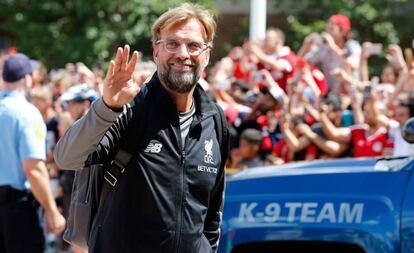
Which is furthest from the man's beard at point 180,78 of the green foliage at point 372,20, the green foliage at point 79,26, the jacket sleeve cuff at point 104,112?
the green foliage at point 372,20

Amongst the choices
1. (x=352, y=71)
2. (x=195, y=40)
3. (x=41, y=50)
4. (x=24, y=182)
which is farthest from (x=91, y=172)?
(x=41, y=50)

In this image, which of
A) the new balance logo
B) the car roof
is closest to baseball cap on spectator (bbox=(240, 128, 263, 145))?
the car roof

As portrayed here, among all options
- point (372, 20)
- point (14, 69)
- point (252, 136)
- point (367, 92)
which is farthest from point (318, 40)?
point (372, 20)

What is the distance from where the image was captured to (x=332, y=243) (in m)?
5.14

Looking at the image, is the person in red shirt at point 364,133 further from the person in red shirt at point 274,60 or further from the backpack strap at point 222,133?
the backpack strap at point 222,133

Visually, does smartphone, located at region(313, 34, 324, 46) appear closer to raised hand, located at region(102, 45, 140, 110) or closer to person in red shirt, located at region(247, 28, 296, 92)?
person in red shirt, located at region(247, 28, 296, 92)

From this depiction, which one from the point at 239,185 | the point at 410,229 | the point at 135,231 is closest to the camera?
the point at 135,231

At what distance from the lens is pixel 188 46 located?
3977 millimetres

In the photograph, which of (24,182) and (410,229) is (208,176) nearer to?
(410,229)

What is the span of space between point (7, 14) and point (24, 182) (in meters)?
13.5

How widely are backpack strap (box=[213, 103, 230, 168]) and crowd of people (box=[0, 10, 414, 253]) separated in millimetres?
2732

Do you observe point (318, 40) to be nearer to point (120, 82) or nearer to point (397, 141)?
point (397, 141)

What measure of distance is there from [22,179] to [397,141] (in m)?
2.93

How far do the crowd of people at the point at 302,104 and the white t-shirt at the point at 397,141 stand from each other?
11mm
